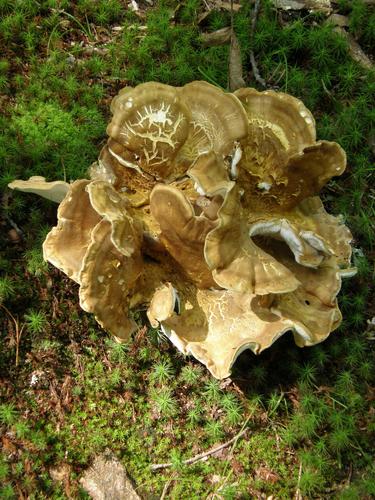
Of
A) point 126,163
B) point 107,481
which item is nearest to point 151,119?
point 126,163

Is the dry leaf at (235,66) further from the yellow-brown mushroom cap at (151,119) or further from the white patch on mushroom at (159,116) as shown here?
the white patch on mushroom at (159,116)

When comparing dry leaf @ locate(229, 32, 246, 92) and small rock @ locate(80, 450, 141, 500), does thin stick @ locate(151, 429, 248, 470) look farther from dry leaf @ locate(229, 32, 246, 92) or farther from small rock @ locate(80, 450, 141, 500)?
dry leaf @ locate(229, 32, 246, 92)

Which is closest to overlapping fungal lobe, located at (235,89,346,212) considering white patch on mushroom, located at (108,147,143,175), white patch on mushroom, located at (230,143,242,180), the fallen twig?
white patch on mushroom, located at (230,143,242,180)

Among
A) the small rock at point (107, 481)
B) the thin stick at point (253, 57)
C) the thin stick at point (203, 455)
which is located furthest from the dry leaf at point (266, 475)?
the thin stick at point (253, 57)

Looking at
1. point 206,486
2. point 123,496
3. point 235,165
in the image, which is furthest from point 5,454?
point 235,165

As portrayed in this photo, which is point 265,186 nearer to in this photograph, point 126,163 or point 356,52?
point 126,163
